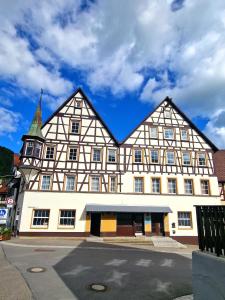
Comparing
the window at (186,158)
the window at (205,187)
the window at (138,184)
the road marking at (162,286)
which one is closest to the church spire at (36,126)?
the window at (138,184)

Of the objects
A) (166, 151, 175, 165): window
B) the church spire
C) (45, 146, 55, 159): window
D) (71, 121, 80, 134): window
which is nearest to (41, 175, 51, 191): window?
(45, 146, 55, 159): window

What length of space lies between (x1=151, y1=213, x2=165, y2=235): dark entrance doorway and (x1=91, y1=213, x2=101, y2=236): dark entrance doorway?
5.55m

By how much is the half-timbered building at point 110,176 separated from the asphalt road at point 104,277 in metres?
9.58

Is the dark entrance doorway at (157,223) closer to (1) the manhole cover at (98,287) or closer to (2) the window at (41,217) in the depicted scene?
(2) the window at (41,217)

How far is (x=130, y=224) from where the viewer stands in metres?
24.0

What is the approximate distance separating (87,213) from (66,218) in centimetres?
206

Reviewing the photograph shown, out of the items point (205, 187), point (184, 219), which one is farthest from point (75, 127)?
point (205, 187)

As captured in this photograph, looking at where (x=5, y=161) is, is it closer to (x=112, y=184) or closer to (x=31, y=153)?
(x=31, y=153)

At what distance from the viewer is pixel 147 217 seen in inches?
950

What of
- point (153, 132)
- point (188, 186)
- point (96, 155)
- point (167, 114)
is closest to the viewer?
point (96, 155)

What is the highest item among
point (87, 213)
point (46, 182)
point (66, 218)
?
point (46, 182)

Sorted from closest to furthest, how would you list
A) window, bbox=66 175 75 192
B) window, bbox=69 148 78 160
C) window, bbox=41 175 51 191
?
window, bbox=41 175 51 191
window, bbox=66 175 75 192
window, bbox=69 148 78 160

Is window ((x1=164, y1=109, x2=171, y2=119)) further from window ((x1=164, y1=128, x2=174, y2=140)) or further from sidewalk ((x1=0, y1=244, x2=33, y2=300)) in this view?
sidewalk ((x1=0, y1=244, x2=33, y2=300))

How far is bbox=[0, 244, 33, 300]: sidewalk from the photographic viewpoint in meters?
6.84
